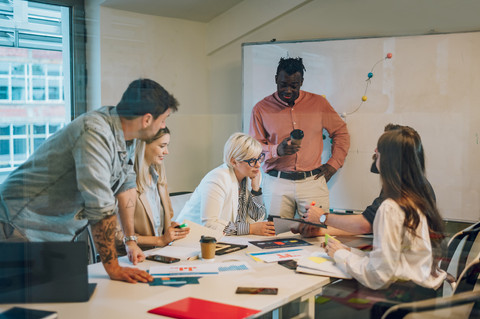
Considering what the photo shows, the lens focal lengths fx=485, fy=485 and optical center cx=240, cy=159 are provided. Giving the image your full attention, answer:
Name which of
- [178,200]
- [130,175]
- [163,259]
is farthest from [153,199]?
[163,259]

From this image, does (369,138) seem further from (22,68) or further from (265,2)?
(22,68)

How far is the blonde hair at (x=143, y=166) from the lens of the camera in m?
2.27

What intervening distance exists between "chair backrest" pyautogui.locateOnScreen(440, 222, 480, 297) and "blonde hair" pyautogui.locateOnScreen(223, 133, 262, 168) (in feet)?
3.69

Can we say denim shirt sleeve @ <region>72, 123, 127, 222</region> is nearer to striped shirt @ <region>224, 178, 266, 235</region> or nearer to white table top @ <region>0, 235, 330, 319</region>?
white table top @ <region>0, 235, 330, 319</region>

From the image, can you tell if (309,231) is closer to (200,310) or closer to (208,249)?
(208,249)

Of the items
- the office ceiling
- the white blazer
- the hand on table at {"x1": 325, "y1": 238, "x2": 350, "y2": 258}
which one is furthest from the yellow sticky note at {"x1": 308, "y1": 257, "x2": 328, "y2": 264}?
the office ceiling

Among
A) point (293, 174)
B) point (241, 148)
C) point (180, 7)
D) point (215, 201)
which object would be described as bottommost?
point (215, 201)

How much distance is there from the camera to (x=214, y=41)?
2729 millimetres

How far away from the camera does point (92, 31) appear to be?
2215mm

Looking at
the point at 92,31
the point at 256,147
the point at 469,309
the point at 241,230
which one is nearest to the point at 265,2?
the point at 256,147

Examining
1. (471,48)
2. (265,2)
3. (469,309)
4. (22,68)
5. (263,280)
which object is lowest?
(469,309)

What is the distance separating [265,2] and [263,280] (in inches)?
62.6

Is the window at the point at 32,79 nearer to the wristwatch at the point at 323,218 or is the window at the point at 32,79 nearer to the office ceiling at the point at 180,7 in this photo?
the office ceiling at the point at 180,7

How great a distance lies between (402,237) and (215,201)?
43.4 inches
